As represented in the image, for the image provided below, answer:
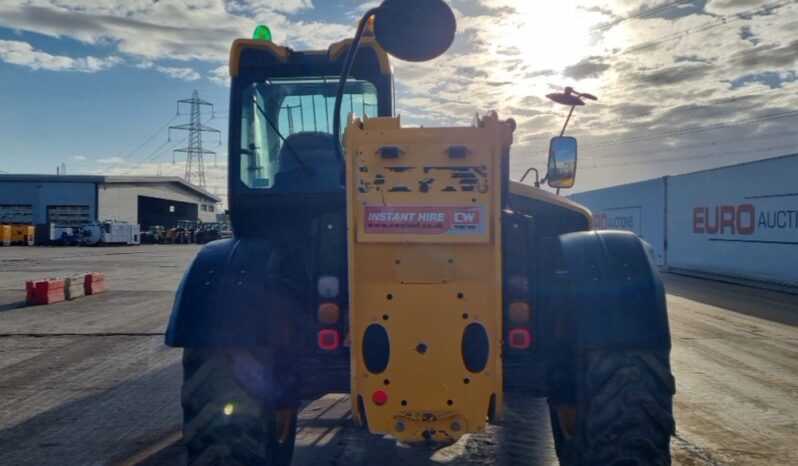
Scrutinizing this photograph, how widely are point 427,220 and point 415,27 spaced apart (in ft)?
3.03

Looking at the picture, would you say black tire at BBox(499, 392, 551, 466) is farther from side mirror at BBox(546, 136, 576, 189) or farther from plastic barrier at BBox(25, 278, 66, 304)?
plastic barrier at BBox(25, 278, 66, 304)

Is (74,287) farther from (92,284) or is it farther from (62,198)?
(62,198)

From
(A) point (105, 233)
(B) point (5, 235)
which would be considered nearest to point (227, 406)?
(A) point (105, 233)

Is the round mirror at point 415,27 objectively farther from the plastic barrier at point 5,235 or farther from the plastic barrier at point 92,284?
the plastic barrier at point 5,235

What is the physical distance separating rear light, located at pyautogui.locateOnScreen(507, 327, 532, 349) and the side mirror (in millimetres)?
1959

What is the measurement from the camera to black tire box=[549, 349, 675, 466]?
11.2 feet

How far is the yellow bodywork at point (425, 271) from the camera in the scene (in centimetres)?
327

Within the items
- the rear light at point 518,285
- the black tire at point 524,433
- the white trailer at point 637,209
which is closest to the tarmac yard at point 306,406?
the black tire at point 524,433

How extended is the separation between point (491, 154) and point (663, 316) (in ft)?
4.00

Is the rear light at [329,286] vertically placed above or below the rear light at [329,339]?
above

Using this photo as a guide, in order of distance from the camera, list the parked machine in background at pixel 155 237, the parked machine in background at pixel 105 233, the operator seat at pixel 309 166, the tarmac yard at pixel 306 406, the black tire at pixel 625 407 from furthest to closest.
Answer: the parked machine in background at pixel 155 237 < the parked machine in background at pixel 105 233 < the tarmac yard at pixel 306 406 < the operator seat at pixel 309 166 < the black tire at pixel 625 407

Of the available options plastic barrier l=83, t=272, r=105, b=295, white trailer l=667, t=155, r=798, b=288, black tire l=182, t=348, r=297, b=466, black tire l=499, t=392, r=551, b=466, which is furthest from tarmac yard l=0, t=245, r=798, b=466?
plastic barrier l=83, t=272, r=105, b=295

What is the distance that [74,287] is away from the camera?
16.1m

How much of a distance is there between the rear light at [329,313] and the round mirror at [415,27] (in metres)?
1.34
